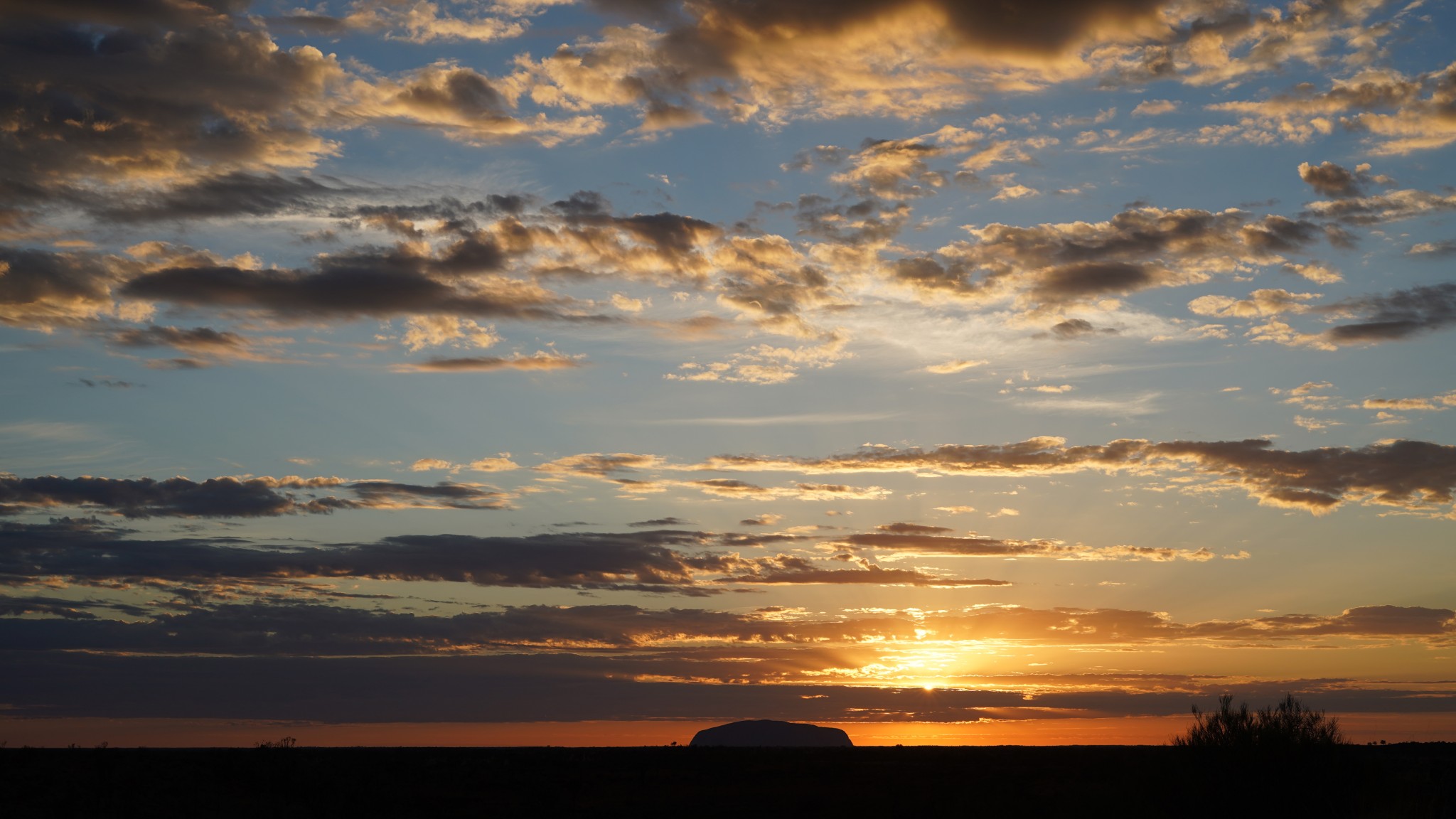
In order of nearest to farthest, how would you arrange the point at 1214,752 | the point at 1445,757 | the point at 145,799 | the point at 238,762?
the point at 1214,752 → the point at 145,799 → the point at 238,762 → the point at 1445,757

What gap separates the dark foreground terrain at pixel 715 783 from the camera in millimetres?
30828

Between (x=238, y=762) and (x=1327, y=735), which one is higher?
(x=1327, y=735)

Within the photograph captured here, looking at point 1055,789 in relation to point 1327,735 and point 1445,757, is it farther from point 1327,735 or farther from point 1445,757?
point 1445,757

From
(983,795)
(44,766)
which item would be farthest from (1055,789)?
(44,766)

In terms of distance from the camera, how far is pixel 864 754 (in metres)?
80.8

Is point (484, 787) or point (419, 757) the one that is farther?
point (419, 757)

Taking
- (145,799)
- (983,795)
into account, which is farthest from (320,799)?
(983,795)

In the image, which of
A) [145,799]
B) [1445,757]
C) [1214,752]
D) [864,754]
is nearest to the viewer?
[1214,752]

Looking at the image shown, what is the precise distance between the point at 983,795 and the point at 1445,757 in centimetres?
4186

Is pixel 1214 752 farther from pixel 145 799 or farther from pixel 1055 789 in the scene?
pixel 145 799

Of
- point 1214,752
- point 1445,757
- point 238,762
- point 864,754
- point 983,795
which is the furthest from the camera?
point 864,754

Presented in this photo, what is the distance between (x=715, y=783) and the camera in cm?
6247

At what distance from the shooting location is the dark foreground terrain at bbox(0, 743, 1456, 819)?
3083 cm

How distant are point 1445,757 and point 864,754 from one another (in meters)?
39.2
